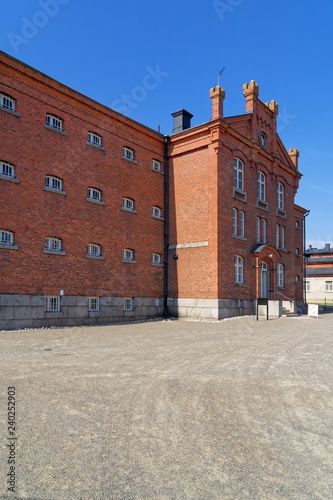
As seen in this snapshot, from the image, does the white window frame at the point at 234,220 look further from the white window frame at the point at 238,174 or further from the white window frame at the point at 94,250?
the white window frame at the point at 94,250

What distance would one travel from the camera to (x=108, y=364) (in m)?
8.33

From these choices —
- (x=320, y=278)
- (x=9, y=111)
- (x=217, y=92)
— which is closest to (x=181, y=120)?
(x=217, y=92)

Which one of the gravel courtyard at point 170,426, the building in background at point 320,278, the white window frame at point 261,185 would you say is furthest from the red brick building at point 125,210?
the building in background at point 320,278

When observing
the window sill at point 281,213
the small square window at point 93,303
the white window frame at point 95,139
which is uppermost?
the white window frame at point 95,139

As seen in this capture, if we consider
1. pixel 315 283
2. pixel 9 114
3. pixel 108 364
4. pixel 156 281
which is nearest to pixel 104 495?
pixel 108 364

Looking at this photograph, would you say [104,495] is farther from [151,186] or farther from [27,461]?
[151,186]

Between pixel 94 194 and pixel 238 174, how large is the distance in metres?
9.88

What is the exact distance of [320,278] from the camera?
52656 mm

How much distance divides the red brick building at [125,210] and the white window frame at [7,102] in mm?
46

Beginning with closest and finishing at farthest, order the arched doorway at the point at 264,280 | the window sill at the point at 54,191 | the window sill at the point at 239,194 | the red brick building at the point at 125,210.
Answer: the red brick building at the point at 125,210 < the window sill at the point at 54,191 < the window sill at the point at 239,194 < the arched doorway at the point at 264,280

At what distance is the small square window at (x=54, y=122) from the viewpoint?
17.7 meters

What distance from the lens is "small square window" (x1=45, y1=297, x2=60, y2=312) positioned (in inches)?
663

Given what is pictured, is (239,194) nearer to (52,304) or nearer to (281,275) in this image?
(281,275)

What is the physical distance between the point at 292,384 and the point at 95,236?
14190 mm
